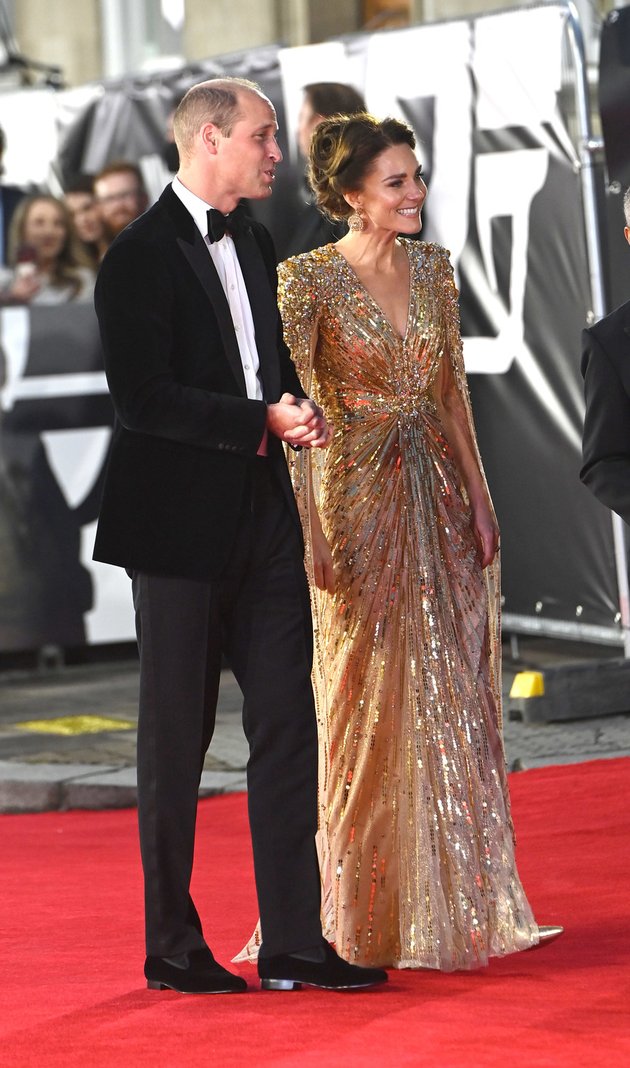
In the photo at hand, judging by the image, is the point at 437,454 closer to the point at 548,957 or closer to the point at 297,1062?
the point at 548,957

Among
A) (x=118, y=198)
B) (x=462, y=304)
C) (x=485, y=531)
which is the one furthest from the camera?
(x=118, y=198)

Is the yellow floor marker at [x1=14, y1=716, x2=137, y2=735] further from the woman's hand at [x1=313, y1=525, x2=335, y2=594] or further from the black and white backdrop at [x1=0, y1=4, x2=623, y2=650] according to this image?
the woman's hand at [x1=313, y1=525, x2=335, y2=594]

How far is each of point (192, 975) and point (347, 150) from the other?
6.57 feet

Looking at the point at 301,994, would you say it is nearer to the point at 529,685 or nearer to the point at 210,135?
the point at 210,135

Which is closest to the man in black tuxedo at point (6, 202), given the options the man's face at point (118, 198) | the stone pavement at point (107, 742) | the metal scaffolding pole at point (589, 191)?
the man's face at point (118, 198)

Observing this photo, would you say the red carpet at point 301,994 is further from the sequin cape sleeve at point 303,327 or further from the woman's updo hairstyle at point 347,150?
the woman's updo hairstyle at point 347,150

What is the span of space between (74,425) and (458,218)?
7.76 ft

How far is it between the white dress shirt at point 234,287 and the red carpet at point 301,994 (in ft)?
4.31

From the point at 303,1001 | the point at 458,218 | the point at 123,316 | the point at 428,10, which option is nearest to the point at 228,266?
the point at 123,316

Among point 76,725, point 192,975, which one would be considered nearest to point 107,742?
point 76,725

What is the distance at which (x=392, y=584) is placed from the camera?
4.75m

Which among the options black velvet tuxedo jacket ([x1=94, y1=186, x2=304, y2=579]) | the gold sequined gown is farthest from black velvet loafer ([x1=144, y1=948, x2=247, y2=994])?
black velvet tuxedo jacket ([x1=94, y1=186, x2=304, y2=579])

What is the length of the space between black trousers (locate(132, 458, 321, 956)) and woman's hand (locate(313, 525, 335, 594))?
420 millimetres

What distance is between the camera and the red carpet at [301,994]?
3.65 metres
